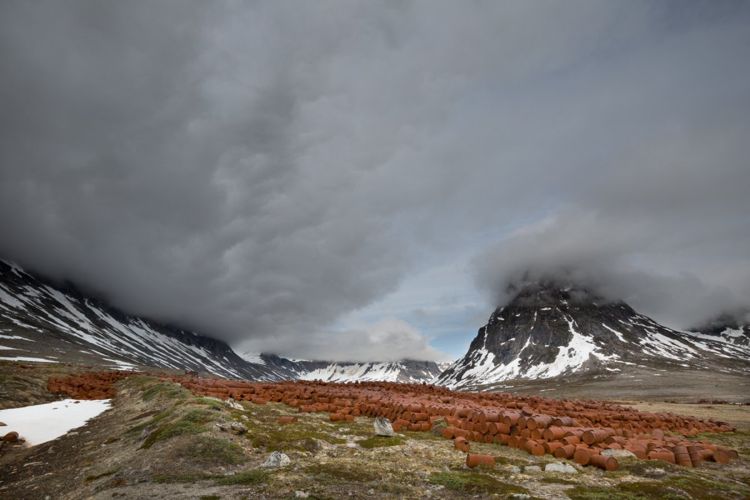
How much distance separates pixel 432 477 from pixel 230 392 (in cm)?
1599

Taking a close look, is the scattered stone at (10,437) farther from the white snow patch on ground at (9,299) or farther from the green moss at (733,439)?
the white snow patch on ground at (9,299)

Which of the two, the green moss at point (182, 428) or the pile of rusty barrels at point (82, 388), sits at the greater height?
the green moss at point (182, 428)

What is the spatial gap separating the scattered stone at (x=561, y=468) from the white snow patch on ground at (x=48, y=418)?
18332mm

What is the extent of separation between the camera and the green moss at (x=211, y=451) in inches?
382

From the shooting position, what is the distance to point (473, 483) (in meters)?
8.12

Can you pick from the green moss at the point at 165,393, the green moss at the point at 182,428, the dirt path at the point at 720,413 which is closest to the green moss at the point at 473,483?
the green moss at the point at 182,428

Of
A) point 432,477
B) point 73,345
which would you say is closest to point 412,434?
point 432,477

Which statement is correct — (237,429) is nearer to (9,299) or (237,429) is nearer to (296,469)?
(296,469)

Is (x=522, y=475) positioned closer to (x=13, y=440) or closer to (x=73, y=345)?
(x=13, y=440)

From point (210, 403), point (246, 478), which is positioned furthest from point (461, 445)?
point (210, 403)

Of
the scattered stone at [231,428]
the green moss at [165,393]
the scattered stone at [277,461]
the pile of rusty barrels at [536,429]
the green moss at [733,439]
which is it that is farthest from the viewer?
the green moss at [165,393]

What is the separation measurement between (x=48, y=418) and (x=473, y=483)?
20678mm

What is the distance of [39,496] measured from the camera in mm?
9258

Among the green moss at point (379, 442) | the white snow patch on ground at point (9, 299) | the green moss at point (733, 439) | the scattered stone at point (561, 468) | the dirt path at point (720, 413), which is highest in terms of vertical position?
the dirt path at point (720, 413)
